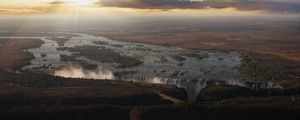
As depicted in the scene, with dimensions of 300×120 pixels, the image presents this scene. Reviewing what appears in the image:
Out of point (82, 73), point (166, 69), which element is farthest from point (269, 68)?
point (82, 73)

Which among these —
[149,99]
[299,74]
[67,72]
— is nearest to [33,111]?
[149,99]

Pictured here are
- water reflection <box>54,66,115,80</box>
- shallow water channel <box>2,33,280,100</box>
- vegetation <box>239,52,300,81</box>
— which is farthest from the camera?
water reflection <box>54,66,115,80</box>

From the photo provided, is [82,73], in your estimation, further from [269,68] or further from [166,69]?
[269,68]

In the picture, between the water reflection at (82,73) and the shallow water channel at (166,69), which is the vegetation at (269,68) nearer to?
the shallow water channel at (166,69)

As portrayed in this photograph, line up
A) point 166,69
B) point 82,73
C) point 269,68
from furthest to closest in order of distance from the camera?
point 269,68, point 166,69, point 82,73

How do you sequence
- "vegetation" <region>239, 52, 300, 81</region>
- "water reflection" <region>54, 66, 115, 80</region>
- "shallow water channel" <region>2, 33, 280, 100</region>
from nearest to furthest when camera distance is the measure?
"shallow water channel" <region>2, 33, 280, 100</region>
"vegetation" <region>239, 52, 300, 81</region>
"water reflection" <region>54, 66, 115, 80</region>

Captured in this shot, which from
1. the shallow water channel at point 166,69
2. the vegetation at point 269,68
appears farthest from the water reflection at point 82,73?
the vegetation at point 269,68

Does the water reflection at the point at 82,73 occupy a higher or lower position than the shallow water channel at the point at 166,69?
lower

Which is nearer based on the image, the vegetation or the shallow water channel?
the shallow water channel

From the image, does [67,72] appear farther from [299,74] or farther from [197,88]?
[299,74]

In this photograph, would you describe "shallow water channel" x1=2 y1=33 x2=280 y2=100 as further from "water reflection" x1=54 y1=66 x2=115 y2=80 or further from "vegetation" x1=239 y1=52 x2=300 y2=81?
"vegetation" x1=239 y1=52 x2=300 y2=81

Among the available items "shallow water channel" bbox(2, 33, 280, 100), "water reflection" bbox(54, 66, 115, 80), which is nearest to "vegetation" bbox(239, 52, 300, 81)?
"shallow water channel" bbox(2, 33, 280, 100)
